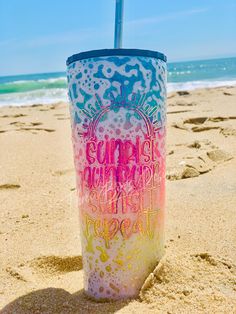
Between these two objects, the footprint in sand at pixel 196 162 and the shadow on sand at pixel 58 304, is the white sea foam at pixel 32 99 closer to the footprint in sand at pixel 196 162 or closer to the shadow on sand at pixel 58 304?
the footprint in sand at pixel 196 162

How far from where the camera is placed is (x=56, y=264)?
5.63 ft

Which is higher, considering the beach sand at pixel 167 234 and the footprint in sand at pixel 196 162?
the footprint in sand at pixel 196 162

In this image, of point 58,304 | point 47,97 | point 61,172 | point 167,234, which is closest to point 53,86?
point 47,97

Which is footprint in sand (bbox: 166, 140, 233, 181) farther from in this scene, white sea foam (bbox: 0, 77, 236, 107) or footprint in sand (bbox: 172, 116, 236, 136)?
white sea foam (bbox: 0, 77, 236, 107)

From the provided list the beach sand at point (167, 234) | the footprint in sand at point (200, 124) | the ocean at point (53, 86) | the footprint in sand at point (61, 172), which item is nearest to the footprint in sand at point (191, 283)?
the beach sand at point (167, 234)

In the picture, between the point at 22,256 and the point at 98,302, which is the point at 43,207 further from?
the point at 98,302

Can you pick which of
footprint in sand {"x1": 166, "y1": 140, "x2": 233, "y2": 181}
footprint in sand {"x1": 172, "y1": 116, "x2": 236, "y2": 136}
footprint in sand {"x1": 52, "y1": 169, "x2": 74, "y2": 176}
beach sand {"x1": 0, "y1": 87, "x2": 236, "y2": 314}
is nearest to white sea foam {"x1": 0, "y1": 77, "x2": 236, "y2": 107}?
footprint in sand {"x1": 172, "y1": 116, "x2": 236, "y2": 136}

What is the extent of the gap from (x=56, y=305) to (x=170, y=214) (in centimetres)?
86

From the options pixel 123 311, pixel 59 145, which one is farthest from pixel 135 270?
pixel 59 145

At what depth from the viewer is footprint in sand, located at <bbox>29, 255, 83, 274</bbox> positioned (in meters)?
1.68

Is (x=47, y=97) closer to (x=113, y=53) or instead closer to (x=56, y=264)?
(x=56, y=264)

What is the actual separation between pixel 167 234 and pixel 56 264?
506 mm

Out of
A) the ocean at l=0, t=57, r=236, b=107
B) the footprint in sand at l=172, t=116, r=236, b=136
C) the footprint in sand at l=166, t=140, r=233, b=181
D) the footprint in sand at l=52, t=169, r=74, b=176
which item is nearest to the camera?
the footprint in sand at l=166, t=140, r=233, b=181

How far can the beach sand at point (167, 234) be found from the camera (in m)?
1.33
